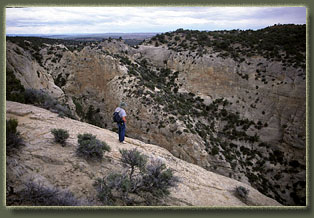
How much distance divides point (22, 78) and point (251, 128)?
48.6 feet

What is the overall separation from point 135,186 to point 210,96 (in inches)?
557

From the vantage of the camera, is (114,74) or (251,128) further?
(251,128)

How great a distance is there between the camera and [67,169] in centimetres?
404

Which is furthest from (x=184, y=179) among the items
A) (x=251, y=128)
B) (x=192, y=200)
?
(x=251, y=128)

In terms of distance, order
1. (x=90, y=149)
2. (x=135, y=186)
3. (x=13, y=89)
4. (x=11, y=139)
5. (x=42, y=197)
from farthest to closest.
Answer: (x=13, y=89) → (x=90, y=149) → (x=135, y=186) → (x=11, y=139) → (x=42, y=197)

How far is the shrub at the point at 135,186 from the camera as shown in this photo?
12.1ft

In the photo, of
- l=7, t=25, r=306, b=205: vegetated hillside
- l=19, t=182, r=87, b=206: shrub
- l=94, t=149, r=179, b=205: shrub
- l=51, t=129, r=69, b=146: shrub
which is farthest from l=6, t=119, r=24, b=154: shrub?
l=7, t=25, r=306, b=205: vegetated hillside

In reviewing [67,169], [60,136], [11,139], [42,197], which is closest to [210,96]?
[60,136]

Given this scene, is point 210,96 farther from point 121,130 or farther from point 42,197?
point 42,197

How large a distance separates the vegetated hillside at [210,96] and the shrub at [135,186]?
5956 mm

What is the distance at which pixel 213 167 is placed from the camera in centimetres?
1097

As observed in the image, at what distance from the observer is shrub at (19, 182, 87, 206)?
3.18 m

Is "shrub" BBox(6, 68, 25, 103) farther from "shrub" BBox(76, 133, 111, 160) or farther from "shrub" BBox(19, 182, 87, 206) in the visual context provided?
"shrub" BBox(19, 182, 87, 206)

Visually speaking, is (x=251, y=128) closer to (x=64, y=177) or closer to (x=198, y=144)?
(x=198, y=144)
